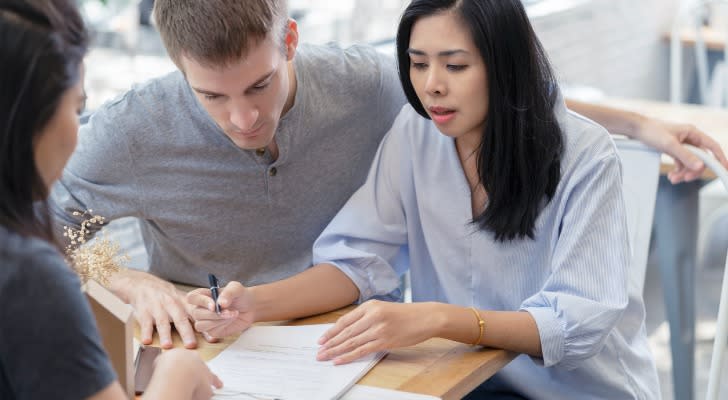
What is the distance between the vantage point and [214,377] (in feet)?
3.84

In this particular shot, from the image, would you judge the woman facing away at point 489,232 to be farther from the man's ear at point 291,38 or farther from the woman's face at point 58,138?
the woman's face at point 58,138

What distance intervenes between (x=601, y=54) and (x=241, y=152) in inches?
113

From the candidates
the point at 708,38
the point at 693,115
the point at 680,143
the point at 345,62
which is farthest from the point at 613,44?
the point at 345,62

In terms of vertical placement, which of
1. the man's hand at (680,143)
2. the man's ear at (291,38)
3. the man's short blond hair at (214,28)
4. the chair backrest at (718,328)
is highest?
the man's short blond hair at (214,28)

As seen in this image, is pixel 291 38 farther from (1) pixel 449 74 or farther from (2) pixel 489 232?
(2) pixel 489 232

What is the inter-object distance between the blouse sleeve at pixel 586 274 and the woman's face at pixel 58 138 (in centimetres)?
78

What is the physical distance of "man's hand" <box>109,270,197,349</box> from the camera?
55.9 inches

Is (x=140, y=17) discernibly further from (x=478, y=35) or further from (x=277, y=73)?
(x=478, y=35)

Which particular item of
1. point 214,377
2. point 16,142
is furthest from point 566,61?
point 16,142

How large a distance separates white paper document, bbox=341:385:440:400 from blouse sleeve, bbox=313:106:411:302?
0.35 metres

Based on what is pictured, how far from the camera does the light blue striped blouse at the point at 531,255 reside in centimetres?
143

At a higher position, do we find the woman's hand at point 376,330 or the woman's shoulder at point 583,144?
the woman's shoulder at point 583,144

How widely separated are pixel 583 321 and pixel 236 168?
641 millimetres

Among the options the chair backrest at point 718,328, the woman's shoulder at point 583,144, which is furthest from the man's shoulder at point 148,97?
the chair backrest at point 718,328
